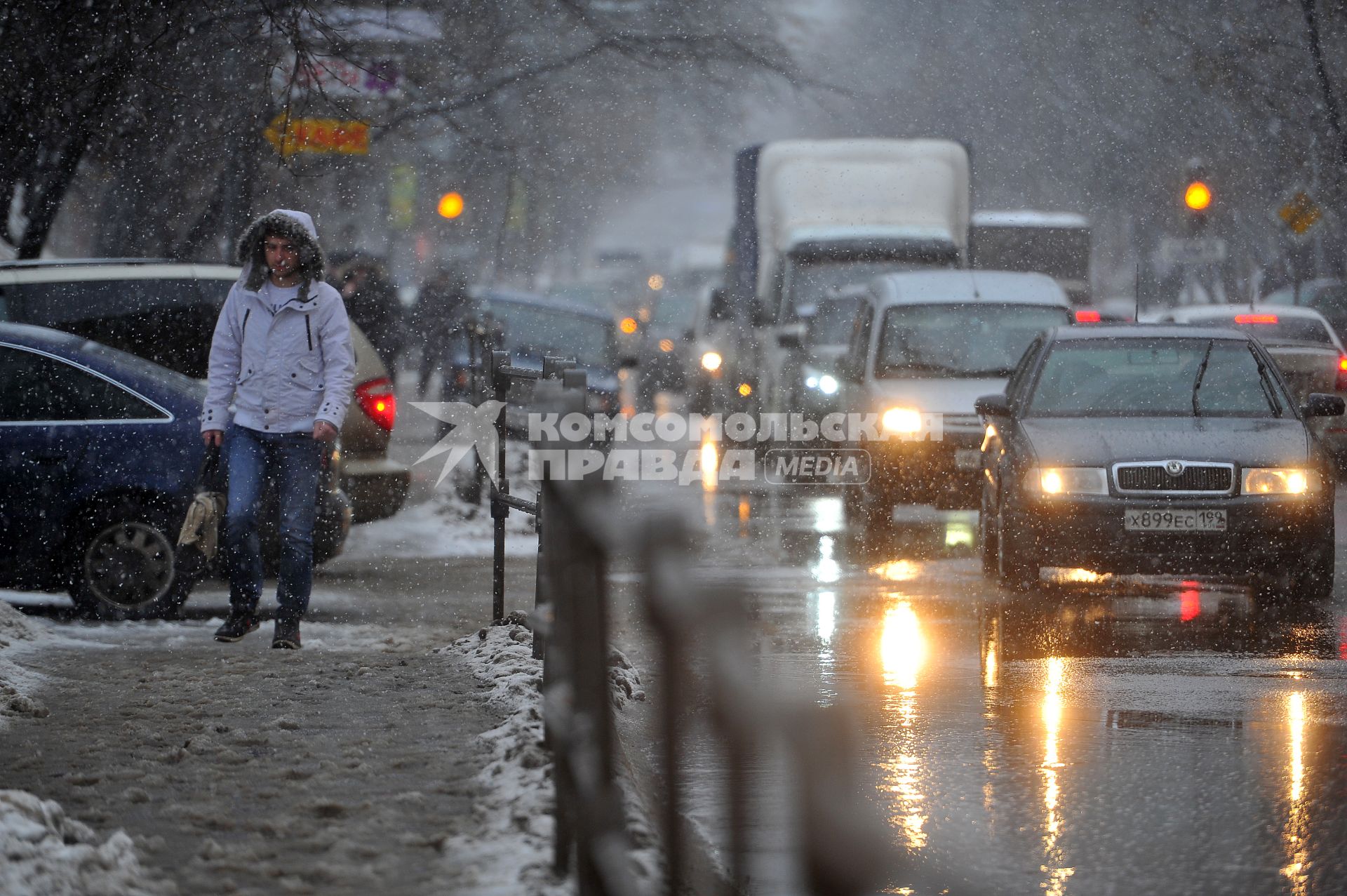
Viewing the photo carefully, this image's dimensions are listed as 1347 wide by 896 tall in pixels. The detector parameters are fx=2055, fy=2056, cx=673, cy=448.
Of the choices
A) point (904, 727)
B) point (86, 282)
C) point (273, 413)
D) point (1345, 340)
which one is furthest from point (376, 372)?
point (1345, 340)

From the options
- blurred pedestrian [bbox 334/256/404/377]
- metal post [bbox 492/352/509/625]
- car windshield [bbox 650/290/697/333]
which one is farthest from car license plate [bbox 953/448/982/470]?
car windshield [bbox 650/290/697/333]

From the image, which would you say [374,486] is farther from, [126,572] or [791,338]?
[791,338]

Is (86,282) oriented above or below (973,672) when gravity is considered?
above

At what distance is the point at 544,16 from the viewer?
19953mm

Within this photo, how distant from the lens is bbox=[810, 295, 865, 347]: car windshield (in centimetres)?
1950

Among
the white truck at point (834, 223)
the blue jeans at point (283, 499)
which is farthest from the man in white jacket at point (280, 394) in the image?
the white truck at point (834, 223)

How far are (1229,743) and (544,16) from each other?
1459 centimetres

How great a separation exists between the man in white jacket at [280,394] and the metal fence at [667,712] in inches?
155

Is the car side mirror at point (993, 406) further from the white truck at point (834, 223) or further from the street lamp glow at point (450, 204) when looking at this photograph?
the street lamp glow at point (450, 204)

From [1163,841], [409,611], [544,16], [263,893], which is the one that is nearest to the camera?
[263,893]

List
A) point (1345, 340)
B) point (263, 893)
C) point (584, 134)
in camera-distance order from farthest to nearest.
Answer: point (584, 134) < point (1345, 340) < point (263, 893)

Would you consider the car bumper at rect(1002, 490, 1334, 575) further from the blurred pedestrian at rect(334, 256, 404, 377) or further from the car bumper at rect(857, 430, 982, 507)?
the blurred pedestrian at rect(334, 256, 404, 377)

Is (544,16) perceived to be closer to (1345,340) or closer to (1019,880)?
(1345,340)

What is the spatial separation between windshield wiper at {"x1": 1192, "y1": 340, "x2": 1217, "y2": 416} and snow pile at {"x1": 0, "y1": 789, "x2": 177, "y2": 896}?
8103 millimetres
